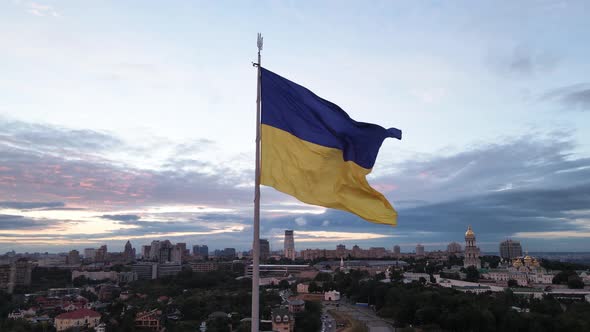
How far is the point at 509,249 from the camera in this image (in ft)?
419

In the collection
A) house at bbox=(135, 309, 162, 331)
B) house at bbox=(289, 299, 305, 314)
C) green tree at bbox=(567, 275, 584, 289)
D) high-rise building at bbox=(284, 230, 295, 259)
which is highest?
high-rise building at bbox=(284, 230, 295, 259)

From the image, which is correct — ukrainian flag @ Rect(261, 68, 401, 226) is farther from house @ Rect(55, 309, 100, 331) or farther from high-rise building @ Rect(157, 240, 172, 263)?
high-rise building @ Rect(157, 240, 172, 263)

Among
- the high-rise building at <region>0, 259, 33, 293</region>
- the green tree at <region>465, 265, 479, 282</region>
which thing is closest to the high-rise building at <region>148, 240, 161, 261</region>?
the high-rise building at <region>0, 259, 33, 293</region>

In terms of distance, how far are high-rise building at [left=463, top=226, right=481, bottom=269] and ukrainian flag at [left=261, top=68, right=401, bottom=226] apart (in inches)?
2965

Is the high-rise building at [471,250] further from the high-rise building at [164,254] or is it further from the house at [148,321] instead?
the high-rise building at [164,254]

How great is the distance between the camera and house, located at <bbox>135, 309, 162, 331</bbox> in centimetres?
3306

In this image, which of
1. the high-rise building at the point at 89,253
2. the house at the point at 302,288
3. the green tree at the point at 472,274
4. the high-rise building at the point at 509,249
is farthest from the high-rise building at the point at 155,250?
the high-rise building at the point at 509,249

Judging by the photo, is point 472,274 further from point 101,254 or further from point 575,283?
point 101,254

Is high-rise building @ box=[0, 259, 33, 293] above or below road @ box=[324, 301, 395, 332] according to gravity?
above

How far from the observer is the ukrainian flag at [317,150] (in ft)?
17.5

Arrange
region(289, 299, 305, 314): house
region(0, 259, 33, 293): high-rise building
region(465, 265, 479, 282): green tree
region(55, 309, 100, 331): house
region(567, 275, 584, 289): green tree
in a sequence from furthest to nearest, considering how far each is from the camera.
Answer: region(0, 259, 33, 293): high-rise building → region(465, 265, 479, 282): green tree → region(567, 275, 584, 289): green tree → region(289, 299, 305, 314): house → region(55, 309, 100, 331): house

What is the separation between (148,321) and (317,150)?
31.7m

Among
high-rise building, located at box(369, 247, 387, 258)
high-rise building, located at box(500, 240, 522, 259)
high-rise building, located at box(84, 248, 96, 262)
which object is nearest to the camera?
high-rise building, located at box(500, 240, 522, 259)

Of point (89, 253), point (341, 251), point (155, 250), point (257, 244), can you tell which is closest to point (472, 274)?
point (257, 244)
